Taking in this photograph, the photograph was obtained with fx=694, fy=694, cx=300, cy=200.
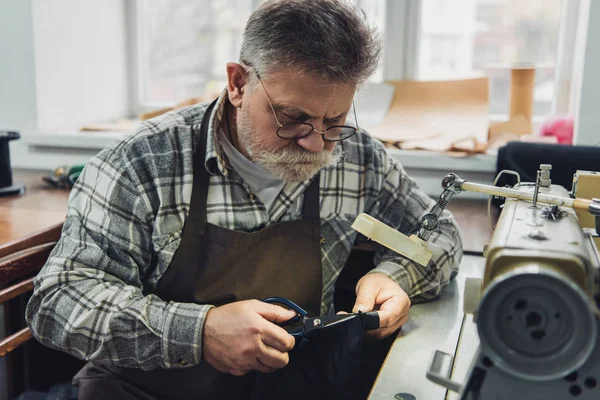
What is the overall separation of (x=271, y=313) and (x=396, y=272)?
14.2 inches

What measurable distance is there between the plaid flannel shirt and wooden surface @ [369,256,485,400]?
55 millimetres

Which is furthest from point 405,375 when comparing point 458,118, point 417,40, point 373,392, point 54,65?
point 54,65

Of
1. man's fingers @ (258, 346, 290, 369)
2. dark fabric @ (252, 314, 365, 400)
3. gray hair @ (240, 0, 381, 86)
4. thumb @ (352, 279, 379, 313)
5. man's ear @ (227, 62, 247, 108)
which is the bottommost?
dark fabric @ (252, 314, 365, 400)

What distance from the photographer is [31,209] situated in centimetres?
195

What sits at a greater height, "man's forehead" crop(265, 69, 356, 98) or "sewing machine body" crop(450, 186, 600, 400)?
"man's forehead" crop(265, 69, 356, 98)

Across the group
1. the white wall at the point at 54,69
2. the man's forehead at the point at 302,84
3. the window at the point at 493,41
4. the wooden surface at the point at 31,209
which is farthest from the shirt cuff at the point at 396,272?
the white wall at the point at 54,69

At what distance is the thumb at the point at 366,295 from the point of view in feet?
4.38

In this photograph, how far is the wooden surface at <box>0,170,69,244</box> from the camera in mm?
1753

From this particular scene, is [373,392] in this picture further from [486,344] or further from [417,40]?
[417,40]

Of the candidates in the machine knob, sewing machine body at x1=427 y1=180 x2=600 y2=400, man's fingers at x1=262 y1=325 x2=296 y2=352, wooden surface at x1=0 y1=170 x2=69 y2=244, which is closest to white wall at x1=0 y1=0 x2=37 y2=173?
wooden surface at x1=0 y1=170 x2=69 y2=244

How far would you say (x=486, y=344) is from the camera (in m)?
0.82

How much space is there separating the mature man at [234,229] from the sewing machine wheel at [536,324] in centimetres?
48

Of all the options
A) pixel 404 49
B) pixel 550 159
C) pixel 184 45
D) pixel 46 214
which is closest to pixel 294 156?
pixel 550 159

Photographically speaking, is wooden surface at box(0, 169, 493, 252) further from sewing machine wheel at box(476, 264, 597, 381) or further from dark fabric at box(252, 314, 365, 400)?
sewing machine wheel at box(476, 264, 597, 381)
